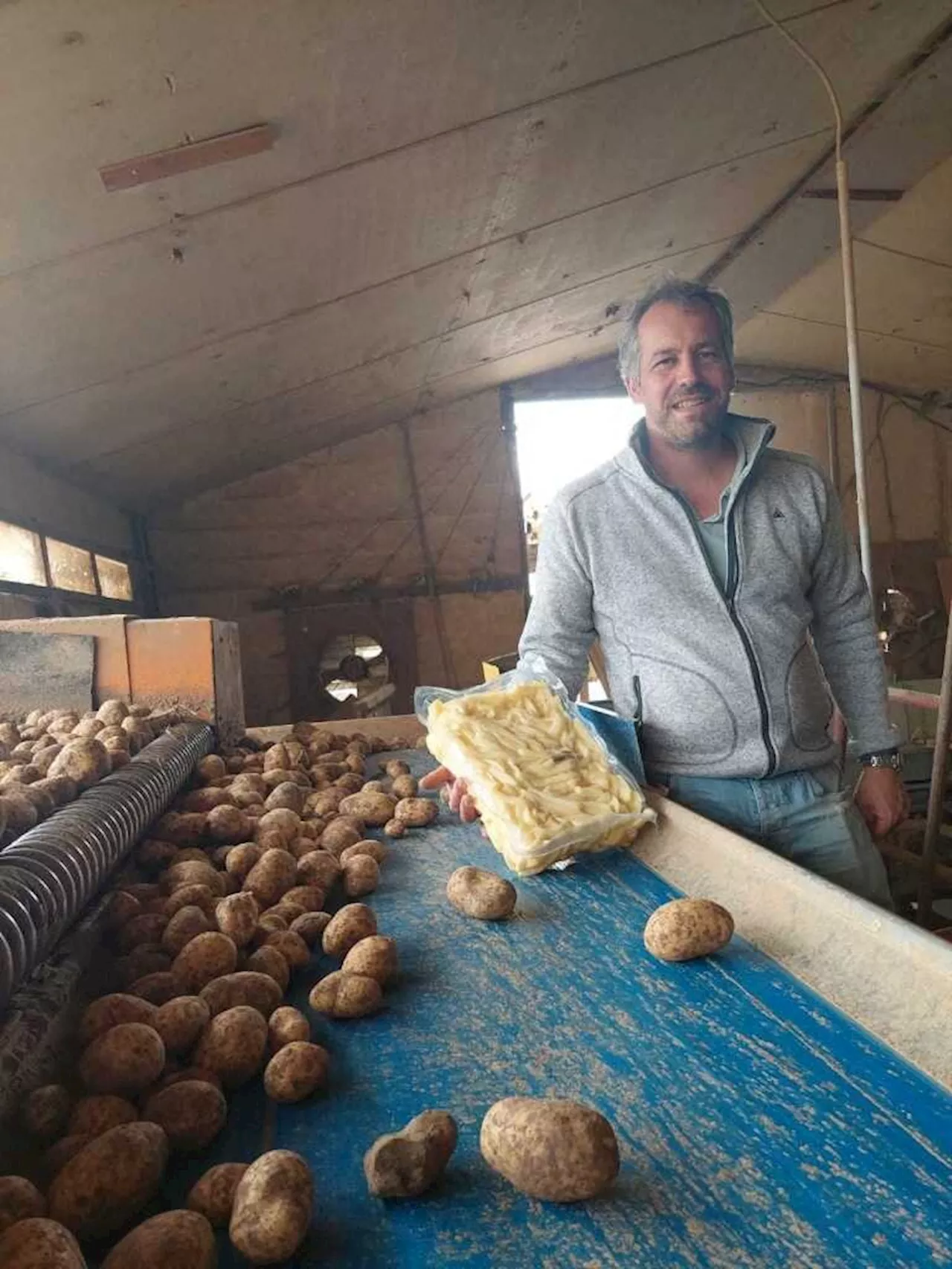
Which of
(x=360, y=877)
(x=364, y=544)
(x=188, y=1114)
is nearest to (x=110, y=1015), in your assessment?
(x=188, y=1114)

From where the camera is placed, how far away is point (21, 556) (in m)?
4.27

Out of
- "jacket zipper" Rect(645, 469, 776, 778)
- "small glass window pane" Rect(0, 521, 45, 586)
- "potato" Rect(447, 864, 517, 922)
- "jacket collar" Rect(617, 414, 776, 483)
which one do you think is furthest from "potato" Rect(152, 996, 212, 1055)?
"small glass window pane" Rect(0, 521, 45, 586)

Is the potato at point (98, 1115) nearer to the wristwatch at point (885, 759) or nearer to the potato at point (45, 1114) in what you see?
the potato at point (45, 1114)

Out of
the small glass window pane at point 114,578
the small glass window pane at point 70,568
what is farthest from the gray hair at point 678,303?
the small glass window pane at point 114,578

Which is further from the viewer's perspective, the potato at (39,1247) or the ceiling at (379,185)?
the ceiling at (379,185)

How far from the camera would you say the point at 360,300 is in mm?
3994

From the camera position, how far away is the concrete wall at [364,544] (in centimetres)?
717

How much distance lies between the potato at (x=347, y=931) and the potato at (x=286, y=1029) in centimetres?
20

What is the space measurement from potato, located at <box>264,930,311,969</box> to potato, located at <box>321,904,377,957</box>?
35mm

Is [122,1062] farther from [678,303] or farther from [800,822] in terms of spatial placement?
[678,303]

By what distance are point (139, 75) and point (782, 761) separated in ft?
7.13

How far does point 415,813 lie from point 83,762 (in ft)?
2.30

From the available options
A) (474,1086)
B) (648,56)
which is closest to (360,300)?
(648,56)

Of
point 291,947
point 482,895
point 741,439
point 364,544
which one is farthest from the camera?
point 364,544
